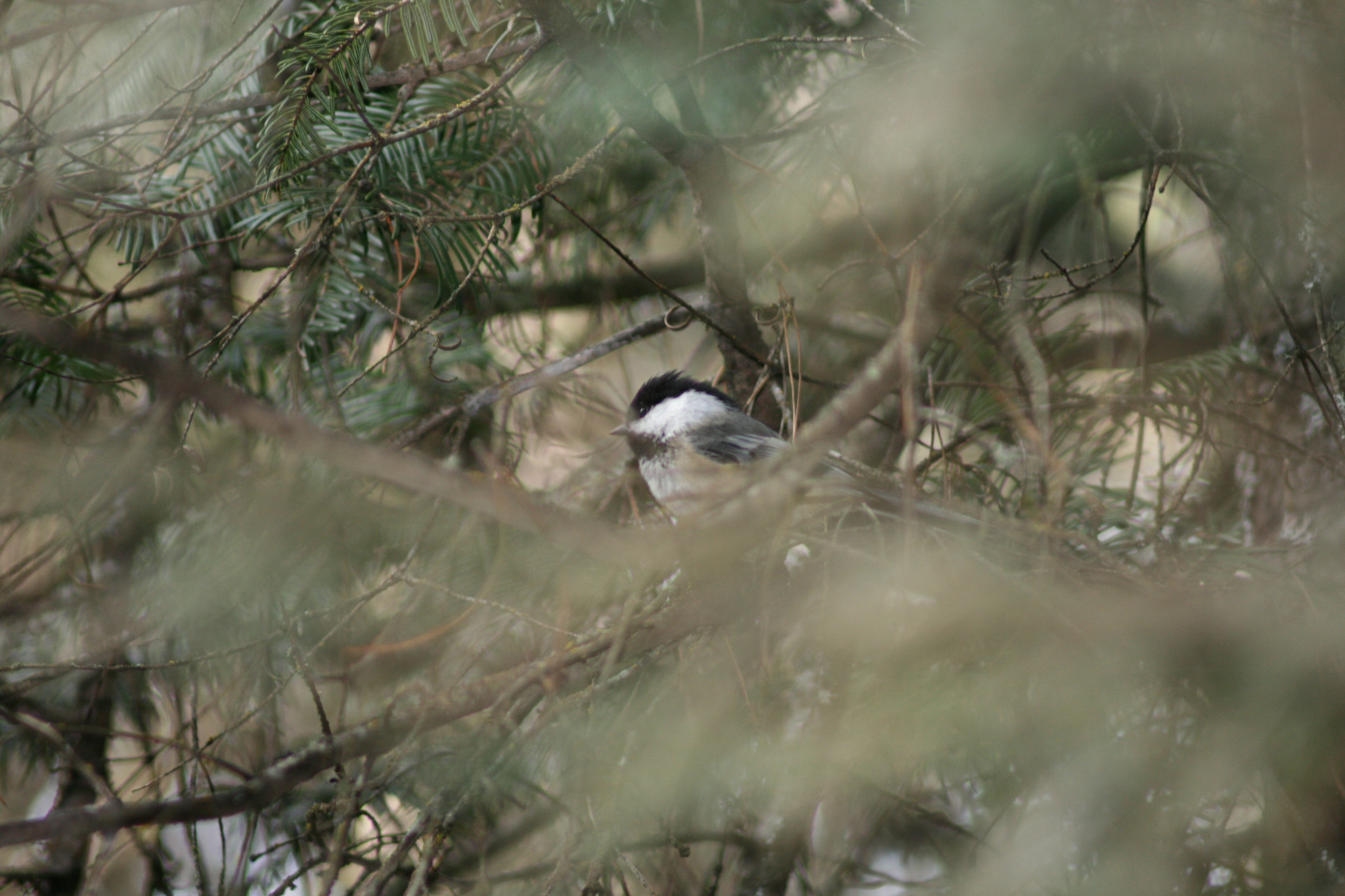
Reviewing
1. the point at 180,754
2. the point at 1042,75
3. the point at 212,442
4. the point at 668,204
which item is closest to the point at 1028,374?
the point at 1042,75

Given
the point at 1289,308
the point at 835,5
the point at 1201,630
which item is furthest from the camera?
the point at 835,5

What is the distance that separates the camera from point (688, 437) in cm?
190

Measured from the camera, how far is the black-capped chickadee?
183 centimetres

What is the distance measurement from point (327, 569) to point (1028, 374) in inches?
51.2

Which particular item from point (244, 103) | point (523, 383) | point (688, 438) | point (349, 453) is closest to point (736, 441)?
point (688, 438)

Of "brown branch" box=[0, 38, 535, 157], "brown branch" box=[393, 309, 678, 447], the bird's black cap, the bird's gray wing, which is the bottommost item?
the bird's gray wing

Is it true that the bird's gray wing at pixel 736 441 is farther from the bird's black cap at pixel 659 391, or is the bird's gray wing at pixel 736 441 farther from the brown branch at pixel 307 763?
the brown branch at pixel 307 763

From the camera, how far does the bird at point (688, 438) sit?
1.83 meters

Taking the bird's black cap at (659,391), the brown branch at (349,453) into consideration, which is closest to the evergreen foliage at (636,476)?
the brown branch at (349,453)

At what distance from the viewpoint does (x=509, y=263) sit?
1657 mm

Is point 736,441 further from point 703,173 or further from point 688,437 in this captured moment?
point 703,173

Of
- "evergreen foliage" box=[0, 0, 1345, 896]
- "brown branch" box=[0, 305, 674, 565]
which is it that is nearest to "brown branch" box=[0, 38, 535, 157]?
"evergreen foliage" box=[0, 0, 1345, 896]

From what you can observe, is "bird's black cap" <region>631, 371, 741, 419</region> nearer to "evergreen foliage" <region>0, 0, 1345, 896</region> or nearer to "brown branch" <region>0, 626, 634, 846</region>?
"evergreen foliage" <region>0, 0, 1345, 896</region>

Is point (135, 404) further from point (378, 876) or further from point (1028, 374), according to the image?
point (1028, 374)
